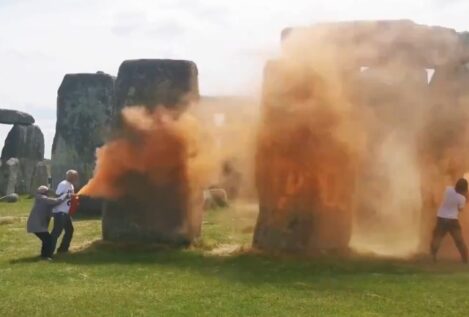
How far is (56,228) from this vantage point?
1655 cm

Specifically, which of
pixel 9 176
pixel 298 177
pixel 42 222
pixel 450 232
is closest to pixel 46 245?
pixel 42 222

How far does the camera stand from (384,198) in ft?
85.5

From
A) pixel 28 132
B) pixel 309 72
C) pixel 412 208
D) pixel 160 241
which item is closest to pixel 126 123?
pixel 160 241

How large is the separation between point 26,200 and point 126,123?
18.9 meters

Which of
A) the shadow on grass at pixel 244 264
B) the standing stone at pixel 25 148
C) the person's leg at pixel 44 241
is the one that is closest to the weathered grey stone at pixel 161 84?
the shadow on grass at pixel 244 264

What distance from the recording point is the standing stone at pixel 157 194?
717 inches

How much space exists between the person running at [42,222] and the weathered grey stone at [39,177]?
76.8ft

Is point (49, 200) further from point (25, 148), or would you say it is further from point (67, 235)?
point (25, 148)

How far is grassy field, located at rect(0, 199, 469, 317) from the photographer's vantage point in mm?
11484

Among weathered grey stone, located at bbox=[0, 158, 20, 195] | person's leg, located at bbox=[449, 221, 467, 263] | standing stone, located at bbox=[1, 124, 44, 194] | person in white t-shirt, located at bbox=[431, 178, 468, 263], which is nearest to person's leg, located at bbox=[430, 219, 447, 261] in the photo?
person in white t-shirt, located at bbox=[431, 178, 468, 263]

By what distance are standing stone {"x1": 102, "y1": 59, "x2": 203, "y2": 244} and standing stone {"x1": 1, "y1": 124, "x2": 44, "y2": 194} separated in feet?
79.2

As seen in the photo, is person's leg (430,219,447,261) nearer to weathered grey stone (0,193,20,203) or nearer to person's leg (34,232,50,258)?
person's leg (34,232,50,258)

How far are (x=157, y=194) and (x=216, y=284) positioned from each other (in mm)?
5416

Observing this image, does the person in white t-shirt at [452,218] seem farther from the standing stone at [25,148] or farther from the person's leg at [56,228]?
the standing stone at [25,148]
